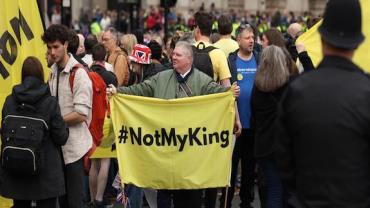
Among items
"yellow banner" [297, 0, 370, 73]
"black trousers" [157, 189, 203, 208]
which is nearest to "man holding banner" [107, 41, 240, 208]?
"black trousers" [157, 189, 203, 208]

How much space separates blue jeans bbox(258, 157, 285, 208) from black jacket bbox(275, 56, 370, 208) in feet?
12.2

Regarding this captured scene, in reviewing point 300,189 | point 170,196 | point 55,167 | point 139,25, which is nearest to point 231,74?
point 170,196

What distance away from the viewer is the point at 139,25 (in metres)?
39.1

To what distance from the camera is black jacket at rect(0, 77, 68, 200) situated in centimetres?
757

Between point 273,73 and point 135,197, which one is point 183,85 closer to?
point 273,73

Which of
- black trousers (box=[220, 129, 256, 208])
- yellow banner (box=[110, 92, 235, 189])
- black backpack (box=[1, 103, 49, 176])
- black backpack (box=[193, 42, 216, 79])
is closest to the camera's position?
black backpack (box=[1, 103, 49, 176])

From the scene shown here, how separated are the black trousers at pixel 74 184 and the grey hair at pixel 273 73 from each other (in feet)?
5.63

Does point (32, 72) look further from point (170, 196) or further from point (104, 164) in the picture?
point (104, 164)

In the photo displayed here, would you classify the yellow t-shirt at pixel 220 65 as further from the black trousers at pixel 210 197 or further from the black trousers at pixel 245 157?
the black trousers at pixel 210 197

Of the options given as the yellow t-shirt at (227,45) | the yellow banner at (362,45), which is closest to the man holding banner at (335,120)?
the yellow banner at (362,45)

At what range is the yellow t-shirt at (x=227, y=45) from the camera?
11406mm

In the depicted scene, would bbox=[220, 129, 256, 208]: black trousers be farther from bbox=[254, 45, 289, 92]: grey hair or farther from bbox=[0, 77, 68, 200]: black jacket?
bbox=[0, 77, 68, 200]: black jacket

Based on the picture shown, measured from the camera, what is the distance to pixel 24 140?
24.6ft

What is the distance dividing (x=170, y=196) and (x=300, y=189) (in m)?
4.64
